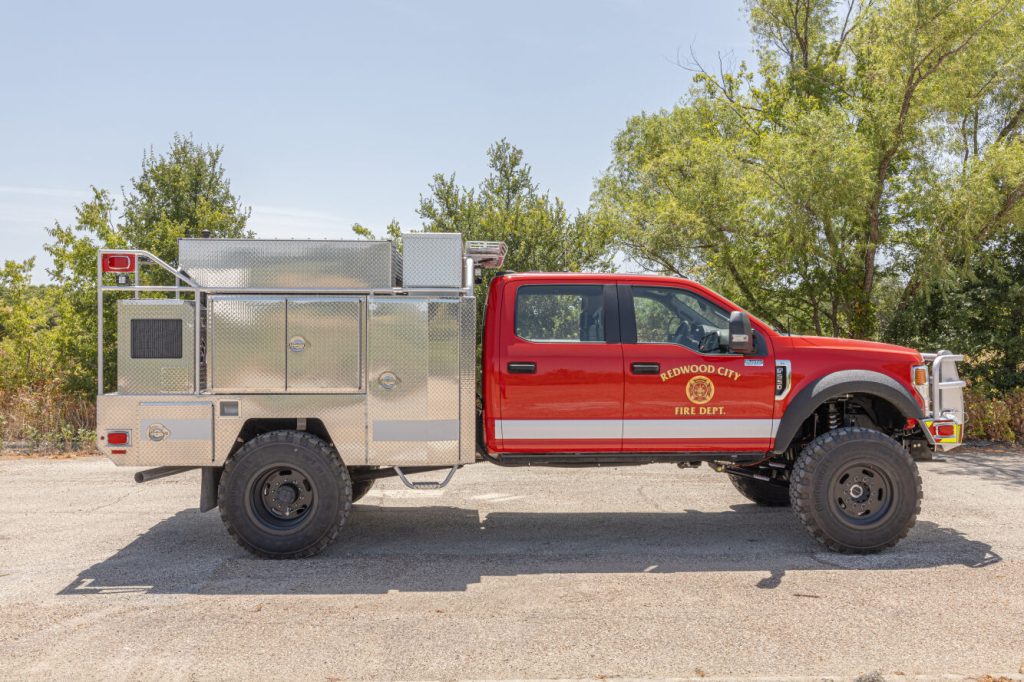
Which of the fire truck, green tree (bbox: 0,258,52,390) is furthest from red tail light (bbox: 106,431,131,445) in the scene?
green tree (bbox: 0,258,52,390)

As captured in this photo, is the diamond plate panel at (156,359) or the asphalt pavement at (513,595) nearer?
the asphalt pavement at (513,595)

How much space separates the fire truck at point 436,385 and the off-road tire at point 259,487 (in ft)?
0.05

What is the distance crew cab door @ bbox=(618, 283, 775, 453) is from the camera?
6504mm

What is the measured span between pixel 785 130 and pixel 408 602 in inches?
595

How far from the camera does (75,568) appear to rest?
6.06 m

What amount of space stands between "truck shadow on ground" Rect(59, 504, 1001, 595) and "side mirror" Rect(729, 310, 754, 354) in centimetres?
168

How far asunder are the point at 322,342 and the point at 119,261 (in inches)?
66.4

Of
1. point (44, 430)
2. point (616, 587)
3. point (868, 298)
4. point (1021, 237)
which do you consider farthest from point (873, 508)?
point (44, 430)

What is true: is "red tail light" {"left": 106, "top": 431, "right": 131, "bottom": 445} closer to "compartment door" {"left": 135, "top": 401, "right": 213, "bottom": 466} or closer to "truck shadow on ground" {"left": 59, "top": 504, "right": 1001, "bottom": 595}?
"compartment door" {"left": 135, "top": 401, "right": 213, "bottom": 466}

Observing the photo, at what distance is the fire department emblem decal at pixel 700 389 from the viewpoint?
21.4 ft

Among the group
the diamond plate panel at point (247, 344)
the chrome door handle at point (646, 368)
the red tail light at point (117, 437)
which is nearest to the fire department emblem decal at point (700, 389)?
the chrome door handle at point (646, 368)

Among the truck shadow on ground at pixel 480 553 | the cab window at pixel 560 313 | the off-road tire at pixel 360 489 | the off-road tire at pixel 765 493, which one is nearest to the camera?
the truck shadow on ground at pixel 480 553

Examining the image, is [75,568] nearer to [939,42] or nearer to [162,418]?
[162,418]

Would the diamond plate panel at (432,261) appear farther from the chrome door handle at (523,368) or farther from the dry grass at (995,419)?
the dry grass at (995,419)
